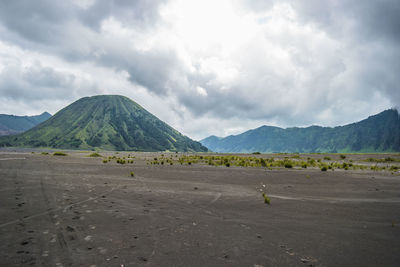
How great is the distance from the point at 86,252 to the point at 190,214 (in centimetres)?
392

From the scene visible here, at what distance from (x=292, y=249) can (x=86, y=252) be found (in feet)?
16.4

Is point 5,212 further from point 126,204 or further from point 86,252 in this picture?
point 86,252

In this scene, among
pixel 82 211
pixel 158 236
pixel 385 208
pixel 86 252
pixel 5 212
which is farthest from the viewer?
pixel 385 208

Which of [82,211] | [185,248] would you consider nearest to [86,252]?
[185,248]

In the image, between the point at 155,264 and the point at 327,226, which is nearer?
the point at 155,264

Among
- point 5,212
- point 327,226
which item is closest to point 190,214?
point 327,226

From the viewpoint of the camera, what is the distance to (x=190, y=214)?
7988mm

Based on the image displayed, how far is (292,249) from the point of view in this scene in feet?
17.0

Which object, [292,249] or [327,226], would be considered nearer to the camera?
[292,249]

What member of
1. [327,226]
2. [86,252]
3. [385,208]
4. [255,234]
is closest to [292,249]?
[255,234]

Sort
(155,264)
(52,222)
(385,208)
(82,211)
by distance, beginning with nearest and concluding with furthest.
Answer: (155,264)
(52,222)
(82,211)
(385,208)

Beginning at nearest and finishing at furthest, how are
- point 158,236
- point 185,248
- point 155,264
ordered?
point 155,264 → point 185,248 → point 158,236

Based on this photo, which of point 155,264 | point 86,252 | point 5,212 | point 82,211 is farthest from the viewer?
point 82,211

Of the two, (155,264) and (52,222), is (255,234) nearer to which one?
(155,264)
